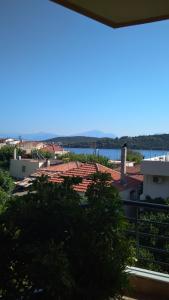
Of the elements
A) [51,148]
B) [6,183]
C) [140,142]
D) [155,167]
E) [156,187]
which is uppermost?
[140,142]

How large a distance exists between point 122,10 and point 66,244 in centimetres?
128

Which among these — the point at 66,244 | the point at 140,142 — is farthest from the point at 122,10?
the point at 140,142

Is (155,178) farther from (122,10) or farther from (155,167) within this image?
(122,10)

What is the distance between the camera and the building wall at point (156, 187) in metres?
22.1

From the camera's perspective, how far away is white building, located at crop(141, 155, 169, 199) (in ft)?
70.5

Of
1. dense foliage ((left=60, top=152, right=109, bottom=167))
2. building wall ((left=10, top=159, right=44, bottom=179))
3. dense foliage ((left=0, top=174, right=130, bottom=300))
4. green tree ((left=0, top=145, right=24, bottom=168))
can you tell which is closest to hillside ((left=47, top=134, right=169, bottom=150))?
dense foliage ((left=60, top=152, right=109, bottom=167))

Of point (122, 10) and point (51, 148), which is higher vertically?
point (122, 10)

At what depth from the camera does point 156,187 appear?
73.3 feet

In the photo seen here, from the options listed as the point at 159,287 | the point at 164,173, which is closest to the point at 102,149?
the point at 164,173

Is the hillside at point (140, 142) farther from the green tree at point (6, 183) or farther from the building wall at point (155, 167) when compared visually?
the building wall at point (155, 167)

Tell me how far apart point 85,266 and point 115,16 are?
1378 millimetres

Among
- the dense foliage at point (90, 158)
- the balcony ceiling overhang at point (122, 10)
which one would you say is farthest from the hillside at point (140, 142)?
the balcony ceiling overhang at point (122, 10)

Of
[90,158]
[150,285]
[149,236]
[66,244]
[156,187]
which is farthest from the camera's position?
[90,158]

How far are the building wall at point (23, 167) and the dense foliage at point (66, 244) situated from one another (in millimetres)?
40434
